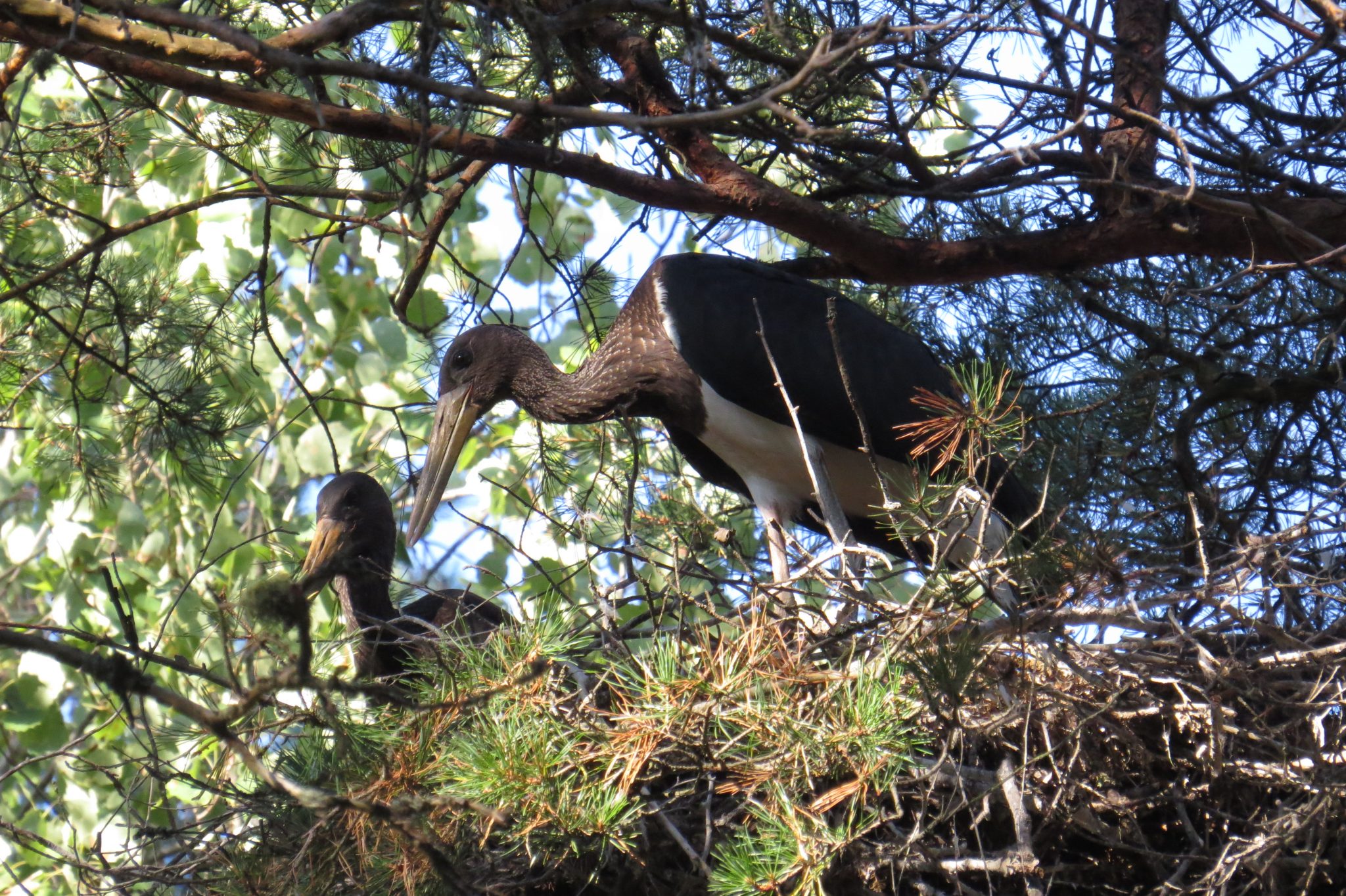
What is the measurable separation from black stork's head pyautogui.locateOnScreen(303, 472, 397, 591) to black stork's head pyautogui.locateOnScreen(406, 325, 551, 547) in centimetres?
10

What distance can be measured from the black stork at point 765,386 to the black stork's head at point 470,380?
4 centimetres

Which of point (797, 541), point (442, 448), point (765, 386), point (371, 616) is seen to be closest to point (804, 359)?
point (765, 386)

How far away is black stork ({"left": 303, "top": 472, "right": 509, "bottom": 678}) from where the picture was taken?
3455 mm

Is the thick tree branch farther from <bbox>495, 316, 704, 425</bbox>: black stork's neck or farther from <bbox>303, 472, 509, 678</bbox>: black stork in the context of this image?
<bbox>303, 472, 509, 678</bbox>: black stork

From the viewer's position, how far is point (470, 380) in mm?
4164

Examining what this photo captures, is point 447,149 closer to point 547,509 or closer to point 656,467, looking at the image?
point 547,509

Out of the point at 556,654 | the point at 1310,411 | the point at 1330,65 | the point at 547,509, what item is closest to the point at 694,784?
the point at 556,654

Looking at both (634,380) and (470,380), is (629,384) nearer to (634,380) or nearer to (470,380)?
(634,380)

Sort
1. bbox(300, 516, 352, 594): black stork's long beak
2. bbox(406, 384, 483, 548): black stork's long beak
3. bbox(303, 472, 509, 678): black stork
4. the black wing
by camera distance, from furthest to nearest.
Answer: bbox(406, 384, 483, 548): black stork's long beak, bbox(300, 516, 352, 594): black stork's long beak, the black wing, bbox(303, 472, 509, 678): black stork

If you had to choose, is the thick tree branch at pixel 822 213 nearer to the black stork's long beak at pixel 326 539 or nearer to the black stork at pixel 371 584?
the black stork at pixel 371 584

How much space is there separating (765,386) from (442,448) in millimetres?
1056

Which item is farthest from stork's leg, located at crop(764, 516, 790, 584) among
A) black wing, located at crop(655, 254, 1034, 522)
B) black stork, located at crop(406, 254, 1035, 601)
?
black wing, located at crop(655, 254, 1034, 522)

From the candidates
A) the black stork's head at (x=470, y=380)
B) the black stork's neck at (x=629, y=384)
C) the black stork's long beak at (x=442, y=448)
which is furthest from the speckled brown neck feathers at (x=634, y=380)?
the black stork's long beak at (x=442, y=448)

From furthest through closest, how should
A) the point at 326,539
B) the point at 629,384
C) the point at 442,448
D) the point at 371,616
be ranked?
the point at 442,448 → the point at 326,539 → the point at 629,384 → the point at 371,616
